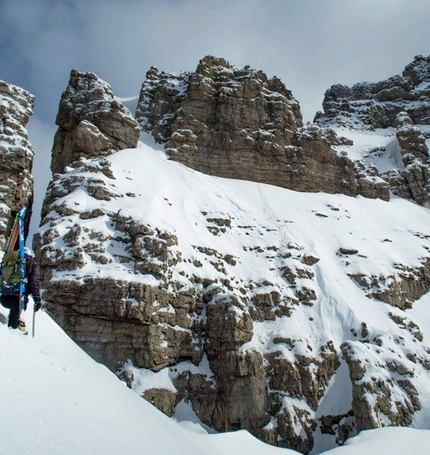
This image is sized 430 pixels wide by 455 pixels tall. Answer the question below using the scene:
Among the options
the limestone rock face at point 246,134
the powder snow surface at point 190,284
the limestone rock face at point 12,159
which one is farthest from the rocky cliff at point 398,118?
the limestone rock face at point 12,159

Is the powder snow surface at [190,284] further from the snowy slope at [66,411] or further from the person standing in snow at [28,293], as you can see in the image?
the person standing in snow at [28,293]

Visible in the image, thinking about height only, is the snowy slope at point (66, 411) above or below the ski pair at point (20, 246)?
below

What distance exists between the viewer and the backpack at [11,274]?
6734 millimetres

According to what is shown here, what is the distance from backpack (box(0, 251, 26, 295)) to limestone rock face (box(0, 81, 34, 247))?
19.8 meters

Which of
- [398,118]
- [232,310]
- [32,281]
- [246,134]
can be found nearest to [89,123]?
[246,134]

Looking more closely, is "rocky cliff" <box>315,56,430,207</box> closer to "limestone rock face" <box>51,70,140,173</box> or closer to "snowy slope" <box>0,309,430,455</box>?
"limestone rock face" <box>51,70,140,173</box>

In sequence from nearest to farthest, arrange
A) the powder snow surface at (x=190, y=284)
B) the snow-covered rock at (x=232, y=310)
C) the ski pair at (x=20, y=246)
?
1. the powder snow surface at (x=190, y=284)
2. the ski pair at (x=20, y=246)
3. the snow-covered rock at (x=232, y=310)

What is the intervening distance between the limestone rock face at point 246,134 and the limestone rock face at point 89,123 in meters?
6.61

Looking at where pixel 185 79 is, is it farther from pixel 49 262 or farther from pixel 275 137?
pixel 49 262

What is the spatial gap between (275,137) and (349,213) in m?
14.2

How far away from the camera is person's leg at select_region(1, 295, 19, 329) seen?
6.37 meters

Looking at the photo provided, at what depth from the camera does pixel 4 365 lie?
473 centimetres

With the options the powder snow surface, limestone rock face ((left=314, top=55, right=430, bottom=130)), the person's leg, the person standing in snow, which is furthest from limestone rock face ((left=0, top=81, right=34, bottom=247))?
limestone rock face ((left=314, top=55, right=430, bottom=130))

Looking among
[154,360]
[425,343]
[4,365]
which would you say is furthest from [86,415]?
[425,343]
